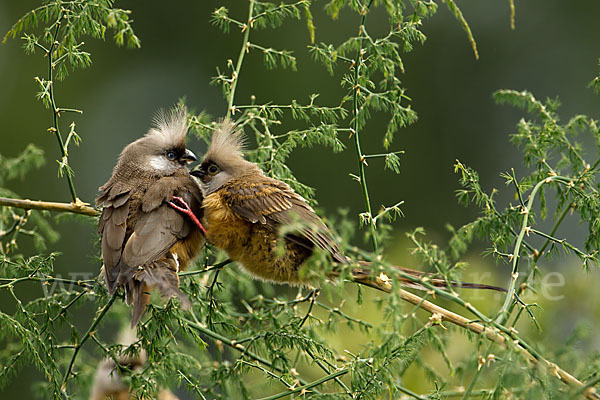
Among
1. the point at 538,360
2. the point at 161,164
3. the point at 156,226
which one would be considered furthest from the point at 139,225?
the point at 538,360

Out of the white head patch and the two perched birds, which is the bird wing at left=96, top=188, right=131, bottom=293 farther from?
the white head patch

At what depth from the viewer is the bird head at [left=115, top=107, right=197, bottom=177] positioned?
13.9 feet

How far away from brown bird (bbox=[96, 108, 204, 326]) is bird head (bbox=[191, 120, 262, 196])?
0.14m

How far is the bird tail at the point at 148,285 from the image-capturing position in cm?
309

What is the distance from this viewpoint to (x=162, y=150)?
4.36m

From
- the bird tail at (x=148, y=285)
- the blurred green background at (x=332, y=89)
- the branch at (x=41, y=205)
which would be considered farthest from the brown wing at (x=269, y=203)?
the blurred green background at (x=332, y=89)

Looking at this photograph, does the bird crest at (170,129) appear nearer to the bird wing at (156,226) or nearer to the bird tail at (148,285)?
the bird wing at (156,226)

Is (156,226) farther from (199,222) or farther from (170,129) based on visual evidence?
(170,129)

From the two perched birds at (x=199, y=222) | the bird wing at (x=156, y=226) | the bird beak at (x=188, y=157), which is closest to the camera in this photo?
the two perched birds at (x=199, y=222)

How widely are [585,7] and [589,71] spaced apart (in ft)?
3.82

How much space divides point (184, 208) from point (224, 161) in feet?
1.08

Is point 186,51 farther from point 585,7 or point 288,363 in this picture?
point 288,363

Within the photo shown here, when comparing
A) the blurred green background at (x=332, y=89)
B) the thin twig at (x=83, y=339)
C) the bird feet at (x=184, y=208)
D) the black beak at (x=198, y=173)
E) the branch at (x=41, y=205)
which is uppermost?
the branch at (x=41, y=205)

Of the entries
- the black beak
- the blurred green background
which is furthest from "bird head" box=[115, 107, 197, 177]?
the blurred green background
